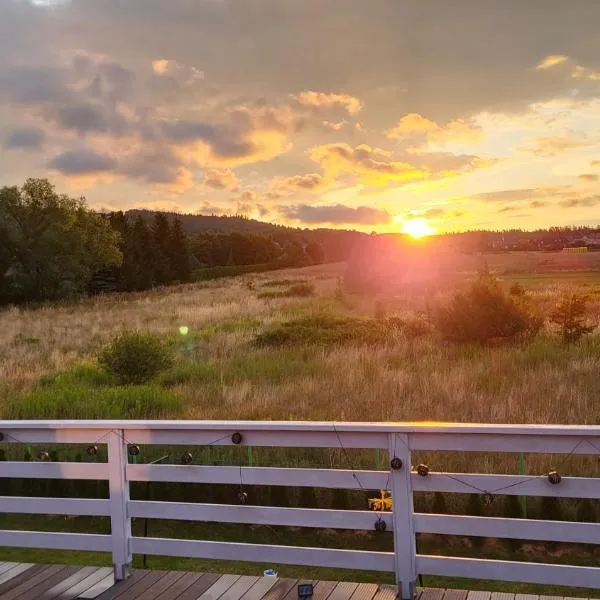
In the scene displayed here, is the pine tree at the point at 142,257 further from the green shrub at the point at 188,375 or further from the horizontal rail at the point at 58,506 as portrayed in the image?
the horizontal rail at the point at 58,506

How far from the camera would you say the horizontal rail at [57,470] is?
3.86 metres

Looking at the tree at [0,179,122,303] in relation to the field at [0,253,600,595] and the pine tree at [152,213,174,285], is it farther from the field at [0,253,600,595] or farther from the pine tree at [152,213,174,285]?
the field at [0,253,600,595]

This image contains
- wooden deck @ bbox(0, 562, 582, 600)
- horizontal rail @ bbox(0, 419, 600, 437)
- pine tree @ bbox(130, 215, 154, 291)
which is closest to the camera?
horizontal rail @ bbox(0, 419, 600, 437)

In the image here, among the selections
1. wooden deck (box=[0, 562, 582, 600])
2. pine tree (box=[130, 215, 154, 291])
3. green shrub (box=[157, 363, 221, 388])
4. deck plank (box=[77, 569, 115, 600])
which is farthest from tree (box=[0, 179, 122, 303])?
deck plank (box=[77, 569, 115, 600])

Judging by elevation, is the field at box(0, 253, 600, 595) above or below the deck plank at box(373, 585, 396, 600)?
below

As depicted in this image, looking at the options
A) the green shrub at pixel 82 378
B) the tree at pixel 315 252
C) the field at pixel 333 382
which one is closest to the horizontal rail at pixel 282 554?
the field at pixel 333 382

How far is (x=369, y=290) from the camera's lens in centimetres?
3931

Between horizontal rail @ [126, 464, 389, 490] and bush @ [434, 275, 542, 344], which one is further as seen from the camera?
bush @ [434, 275, 542, 344]

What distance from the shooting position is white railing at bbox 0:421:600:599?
10.4 ft

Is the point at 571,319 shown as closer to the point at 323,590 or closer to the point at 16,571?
the point at 323,590

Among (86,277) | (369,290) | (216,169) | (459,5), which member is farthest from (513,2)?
(86,277)

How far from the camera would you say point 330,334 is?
17609mm

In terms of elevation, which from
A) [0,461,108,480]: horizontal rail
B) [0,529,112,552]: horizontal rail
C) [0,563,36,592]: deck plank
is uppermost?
[0,461,108,480]: horizontal rail

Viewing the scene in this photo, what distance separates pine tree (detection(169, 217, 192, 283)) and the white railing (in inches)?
2157
